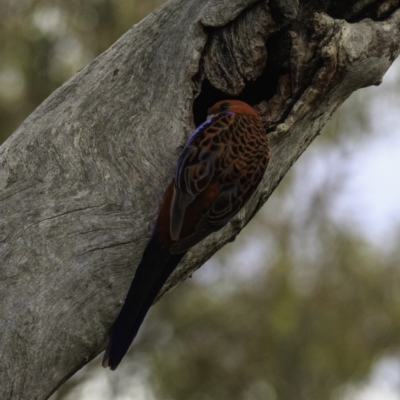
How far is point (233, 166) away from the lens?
9.84ft

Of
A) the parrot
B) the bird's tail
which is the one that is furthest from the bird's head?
the bird's tail

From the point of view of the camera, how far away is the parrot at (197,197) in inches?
110

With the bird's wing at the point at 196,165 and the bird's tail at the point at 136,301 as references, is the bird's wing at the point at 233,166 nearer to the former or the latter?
the bird's wing at the point at 196,165

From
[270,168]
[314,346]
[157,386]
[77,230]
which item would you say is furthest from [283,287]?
[77,230]

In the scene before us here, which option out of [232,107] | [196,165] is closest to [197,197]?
[196,165]

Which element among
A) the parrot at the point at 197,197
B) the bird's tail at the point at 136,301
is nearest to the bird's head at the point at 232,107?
the parrot at the point at 197,197

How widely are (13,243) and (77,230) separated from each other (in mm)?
Result: 247

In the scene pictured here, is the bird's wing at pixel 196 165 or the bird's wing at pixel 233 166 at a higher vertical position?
the bird's wing at pixel 196 165

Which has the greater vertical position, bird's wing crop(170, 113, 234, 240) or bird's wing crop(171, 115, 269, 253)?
bird's wing crop(170, 113, 234, 240)

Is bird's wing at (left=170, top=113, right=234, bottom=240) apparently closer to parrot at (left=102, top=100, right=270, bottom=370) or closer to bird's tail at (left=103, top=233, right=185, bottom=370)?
parrot at (left=102, top=100, right=270, bottom=370)

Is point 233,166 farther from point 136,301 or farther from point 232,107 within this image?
point 136,301

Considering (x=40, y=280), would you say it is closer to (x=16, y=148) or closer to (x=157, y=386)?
(x=16, y=148)

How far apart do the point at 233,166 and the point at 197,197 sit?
0.70 ft

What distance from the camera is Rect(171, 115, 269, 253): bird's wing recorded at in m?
2.87
